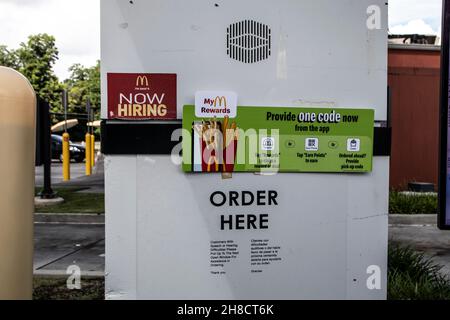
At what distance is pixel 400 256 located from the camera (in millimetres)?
5188

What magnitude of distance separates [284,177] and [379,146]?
0.53 m

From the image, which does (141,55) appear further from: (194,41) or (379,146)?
(379,146)

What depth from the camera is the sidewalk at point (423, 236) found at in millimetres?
7125

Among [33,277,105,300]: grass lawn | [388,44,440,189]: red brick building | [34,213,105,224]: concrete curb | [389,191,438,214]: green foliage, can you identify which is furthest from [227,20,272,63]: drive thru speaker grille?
[388,44,440,189]: red brick building

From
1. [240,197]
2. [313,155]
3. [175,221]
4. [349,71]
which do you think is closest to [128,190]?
[175,221]

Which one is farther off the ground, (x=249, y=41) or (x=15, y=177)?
(x=249, y=41)

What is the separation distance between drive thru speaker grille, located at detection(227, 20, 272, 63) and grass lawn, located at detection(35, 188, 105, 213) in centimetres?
780

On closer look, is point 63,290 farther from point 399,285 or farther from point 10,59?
point 10,59

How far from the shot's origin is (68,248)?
7395mm

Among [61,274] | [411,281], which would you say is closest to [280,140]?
[411,281]

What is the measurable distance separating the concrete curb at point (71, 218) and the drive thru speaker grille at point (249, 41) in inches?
290

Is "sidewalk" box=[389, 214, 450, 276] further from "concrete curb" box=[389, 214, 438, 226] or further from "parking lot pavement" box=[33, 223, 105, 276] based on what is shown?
"parking lot pavement" box=[33, 223, 105, 276]

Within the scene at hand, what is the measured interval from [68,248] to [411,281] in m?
4.85

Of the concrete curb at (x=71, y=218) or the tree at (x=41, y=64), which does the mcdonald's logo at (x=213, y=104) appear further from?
the tree at (x=41, y=64)
